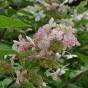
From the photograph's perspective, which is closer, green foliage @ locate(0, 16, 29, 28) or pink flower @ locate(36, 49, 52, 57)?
green foliage @ locate(0, 16, 29, 28)

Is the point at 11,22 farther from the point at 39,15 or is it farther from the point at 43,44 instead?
the point at 39,15

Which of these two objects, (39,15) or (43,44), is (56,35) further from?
(39,15)

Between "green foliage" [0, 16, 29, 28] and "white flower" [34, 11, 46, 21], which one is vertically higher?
"white flower" [34, 11, 46, 21]

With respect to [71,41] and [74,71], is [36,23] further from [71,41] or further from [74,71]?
[71,41]

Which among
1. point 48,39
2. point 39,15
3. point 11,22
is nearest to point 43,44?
point 48,39

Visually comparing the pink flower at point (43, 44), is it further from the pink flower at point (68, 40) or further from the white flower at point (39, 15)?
the white flower at point (39, 15)

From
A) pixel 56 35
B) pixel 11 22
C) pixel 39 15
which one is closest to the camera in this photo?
pixel 11 22

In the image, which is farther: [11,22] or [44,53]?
[44,53]

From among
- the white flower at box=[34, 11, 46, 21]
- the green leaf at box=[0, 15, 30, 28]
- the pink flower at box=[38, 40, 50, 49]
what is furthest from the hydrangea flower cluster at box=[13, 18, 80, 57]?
the white flower at box=[34, 11, 46, 21]

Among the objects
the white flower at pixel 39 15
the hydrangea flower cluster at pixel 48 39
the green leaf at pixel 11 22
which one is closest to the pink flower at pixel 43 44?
the hydrangea flower cluster at pixel 48 39

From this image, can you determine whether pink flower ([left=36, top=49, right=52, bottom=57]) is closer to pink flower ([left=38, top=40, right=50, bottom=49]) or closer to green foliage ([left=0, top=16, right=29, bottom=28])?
pink flower ([left=38, top=40, right=50, bottom=49])

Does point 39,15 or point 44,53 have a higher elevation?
point 39,15

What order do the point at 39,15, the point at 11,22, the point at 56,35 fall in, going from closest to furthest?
the point at 11,22
the point at 56,35
the point at 39,15

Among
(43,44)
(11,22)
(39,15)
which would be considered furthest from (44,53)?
(39,15)
